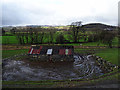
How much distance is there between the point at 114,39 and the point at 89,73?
26133 mm

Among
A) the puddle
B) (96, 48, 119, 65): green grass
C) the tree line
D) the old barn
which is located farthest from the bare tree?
the puddle

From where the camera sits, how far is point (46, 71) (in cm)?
1733

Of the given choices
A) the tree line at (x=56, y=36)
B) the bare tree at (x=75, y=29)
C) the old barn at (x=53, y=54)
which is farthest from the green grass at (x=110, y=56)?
the bare tree at (x=75, y=29)

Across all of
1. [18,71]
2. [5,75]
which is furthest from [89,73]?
[5,75]

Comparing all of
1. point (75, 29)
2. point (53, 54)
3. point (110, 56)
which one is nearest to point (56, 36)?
point (75, 29)

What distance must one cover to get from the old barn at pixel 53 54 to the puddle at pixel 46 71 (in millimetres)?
1390

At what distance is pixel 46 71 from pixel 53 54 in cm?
530

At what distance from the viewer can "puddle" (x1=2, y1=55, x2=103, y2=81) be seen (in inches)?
603

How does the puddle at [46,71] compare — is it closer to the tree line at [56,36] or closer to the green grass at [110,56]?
the green grass at [110,56]

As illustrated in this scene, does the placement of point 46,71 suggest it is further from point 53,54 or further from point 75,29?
point 75,29

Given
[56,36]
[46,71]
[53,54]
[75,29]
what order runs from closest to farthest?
[46,71], [53,54], [56,36], [75,29]

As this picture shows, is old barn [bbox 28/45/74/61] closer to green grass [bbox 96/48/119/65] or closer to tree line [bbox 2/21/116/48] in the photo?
green grass [bbox 96/48/119/65]

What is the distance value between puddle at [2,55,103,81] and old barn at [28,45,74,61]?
4.56 ft

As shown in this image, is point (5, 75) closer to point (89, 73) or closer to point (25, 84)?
point (25, 84)
